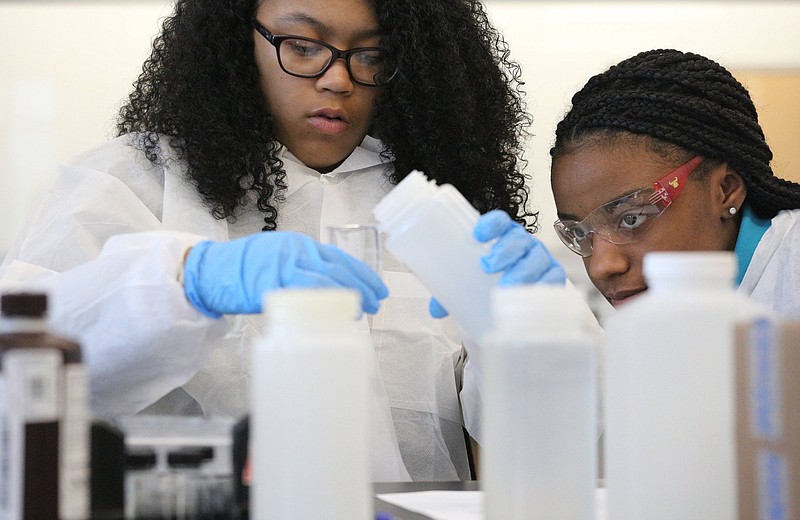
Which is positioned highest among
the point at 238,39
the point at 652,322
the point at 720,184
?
the point at 238,39

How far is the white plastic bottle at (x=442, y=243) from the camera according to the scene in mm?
937

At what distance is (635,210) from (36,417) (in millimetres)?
1227

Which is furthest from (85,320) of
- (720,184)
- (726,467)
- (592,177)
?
(720,184)

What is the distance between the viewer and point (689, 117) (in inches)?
66.0

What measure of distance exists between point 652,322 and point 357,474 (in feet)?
0.83

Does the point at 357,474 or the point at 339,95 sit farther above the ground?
→ the point at 339,95

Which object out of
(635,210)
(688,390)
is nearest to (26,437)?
(688,390)

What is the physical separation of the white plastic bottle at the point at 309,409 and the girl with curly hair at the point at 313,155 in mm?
671

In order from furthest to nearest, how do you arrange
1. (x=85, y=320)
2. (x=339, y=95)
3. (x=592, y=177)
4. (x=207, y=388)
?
1. (x=592, y=177)
2. (x=339, y=95)
3. (x=207, y=388)
4. (x=85, y=320)

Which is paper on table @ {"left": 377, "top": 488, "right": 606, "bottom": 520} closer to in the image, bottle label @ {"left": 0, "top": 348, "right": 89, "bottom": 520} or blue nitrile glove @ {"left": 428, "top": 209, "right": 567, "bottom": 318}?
blue nitrile glove @ {"left": 428, "top": 209, "right": 567, "bottom": 318}

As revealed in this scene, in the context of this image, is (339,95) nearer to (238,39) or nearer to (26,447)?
(238,39)

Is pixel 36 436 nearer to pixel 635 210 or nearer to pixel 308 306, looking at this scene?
pixel 308 306

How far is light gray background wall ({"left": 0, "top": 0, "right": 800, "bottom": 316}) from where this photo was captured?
310cm

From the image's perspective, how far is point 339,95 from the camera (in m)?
1.58
